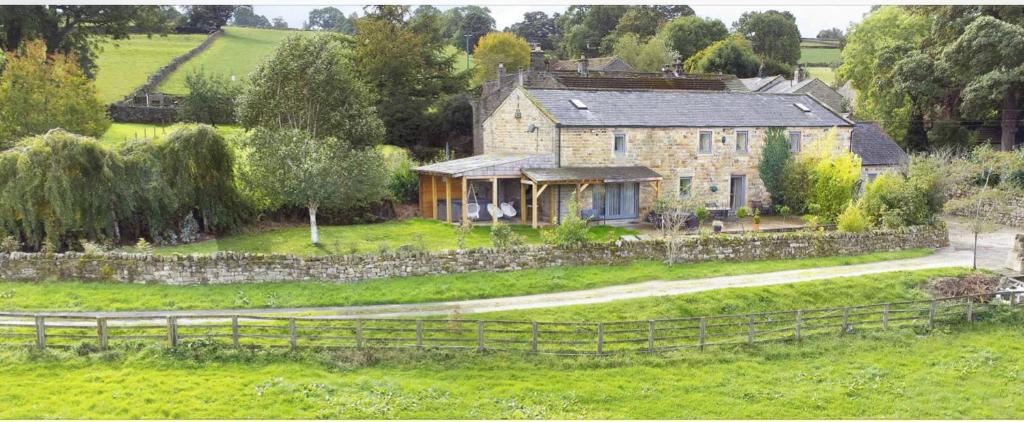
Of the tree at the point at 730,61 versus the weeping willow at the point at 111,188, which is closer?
the weeping willow at the point at 111,188

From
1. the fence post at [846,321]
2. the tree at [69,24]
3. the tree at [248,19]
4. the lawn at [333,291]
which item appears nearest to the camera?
the lawn at [333,291]

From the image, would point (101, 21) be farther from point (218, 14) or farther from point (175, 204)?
point (218, 14)

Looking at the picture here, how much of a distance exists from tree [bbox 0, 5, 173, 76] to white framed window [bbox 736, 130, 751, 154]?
35.5 meters

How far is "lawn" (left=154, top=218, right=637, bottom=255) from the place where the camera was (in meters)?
24.6

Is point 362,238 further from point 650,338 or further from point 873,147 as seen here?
point 873,147

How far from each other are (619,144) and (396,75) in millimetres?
20069

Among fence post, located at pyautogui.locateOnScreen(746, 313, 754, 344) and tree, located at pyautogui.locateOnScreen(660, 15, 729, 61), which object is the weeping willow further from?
tree, located at pyautogui.locateOnScreen(660, 15, 729, 61)

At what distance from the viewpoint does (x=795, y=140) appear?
3491 centimetres

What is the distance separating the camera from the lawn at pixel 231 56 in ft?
185

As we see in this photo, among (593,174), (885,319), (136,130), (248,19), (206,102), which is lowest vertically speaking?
(885,319)

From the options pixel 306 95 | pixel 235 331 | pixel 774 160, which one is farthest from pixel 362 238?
pixel 774 160

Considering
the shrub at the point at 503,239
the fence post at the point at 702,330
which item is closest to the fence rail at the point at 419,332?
the fence post at the point at 702,330

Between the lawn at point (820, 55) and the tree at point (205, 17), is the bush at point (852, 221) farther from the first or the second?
the tree at point (205, 17)

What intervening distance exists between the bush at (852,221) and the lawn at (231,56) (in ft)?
120
